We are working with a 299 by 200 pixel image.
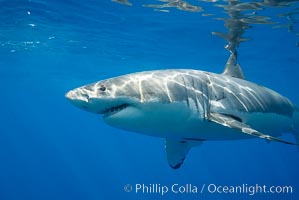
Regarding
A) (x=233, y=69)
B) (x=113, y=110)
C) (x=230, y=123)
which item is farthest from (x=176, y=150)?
(x=113, y=110)

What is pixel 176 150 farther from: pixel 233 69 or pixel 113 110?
pixel 113 110

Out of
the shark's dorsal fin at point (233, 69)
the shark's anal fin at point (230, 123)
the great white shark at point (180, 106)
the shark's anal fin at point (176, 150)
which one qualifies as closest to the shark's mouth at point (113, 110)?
the great white shark at point (180, 106)

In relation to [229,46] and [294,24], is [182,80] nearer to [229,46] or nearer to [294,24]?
[294,24]

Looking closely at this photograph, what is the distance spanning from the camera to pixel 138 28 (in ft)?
61.7

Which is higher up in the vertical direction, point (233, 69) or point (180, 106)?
point (180, 106)

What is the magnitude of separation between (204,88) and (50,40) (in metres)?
18.5

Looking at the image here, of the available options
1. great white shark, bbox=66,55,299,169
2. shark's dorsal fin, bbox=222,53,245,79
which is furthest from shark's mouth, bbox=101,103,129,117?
shark's dorsal fin, bbox=222,53,245,79

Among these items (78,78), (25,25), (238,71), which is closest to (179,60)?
(25,25)

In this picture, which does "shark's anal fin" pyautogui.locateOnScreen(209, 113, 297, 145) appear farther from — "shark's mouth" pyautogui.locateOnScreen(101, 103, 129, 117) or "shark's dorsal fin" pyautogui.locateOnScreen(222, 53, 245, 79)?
"shark's dorsal fin" pyautogui.locateOnScreen(222, 53, 245, 79)

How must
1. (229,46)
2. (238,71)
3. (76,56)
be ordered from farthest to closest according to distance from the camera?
(76,56) < (229,46) < (238,71)

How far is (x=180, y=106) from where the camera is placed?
5.11 meters

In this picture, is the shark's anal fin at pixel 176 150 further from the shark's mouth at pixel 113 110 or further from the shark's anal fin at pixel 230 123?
the shark's mouth at pixel 113 110

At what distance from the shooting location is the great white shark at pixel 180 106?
4.53m

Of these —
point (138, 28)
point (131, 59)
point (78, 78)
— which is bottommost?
point (78, 78)
